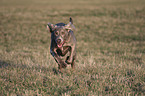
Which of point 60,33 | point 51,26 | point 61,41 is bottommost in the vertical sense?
point 61,41

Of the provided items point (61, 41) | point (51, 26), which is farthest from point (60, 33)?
point (51, 26)

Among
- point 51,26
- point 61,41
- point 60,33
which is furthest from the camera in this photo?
point 51,26

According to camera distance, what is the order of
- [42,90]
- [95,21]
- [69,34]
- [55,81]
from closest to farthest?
[42,90], [55,81], [69,34], [95,21]

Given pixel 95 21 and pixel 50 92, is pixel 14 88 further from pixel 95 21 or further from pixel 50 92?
pixel 95 21

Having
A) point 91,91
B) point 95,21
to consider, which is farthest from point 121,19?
point 91,91

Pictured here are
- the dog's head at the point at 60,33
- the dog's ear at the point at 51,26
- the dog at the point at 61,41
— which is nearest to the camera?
the dog's head at the point at 60,33

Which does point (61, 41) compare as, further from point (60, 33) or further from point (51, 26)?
point (51, 26)

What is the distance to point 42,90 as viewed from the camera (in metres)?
4.55

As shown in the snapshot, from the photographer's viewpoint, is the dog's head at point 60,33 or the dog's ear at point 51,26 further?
the dog's ear at point 51,26

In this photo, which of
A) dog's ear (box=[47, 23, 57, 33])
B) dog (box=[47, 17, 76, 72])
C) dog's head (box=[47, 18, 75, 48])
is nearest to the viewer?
dog's head (box=[47, 18, 75, 48])

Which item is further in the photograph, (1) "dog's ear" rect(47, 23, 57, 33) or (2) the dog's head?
(1) "dog's ear" rect(47, 23, 57, 33)

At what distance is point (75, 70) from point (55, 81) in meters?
1.30

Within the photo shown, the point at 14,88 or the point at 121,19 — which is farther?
the point at 121,19

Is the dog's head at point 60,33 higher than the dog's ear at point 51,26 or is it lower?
lower
